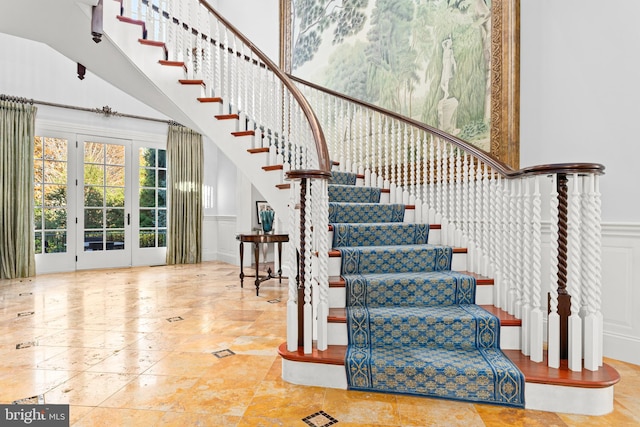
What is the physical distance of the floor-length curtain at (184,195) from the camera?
6836 millimetres

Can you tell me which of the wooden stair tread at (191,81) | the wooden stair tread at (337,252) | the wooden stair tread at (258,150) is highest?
the wooden stair tread at (191,81)

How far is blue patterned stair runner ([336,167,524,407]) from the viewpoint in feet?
6.43

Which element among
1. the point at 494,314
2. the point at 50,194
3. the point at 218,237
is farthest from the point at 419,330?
the point at 50,194

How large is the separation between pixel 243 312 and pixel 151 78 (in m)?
2.63

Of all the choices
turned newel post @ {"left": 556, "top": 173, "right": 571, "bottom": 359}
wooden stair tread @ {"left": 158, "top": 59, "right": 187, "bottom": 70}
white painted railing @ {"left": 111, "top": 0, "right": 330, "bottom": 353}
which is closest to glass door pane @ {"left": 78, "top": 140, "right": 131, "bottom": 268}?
white painted railing @ {"left": 111, "top": 0, "right": 330, "bottom": 353}

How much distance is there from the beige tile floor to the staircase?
167 mm

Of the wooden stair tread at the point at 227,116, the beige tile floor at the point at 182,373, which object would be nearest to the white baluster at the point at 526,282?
the beige tile floor at the point at 182,373

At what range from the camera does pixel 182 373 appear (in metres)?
2.27

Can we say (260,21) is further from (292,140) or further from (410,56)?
(292,140)

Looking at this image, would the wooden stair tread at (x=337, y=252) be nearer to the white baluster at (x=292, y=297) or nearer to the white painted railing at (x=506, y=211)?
the white painted railing at (x=506, y=211)

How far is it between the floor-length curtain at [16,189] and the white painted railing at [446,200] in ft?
9.19

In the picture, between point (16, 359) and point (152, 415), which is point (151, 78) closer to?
point (16, 359)

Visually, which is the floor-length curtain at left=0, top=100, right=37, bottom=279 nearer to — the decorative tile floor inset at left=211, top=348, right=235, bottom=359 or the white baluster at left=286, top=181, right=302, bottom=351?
the decorative tile floor inset at left=211, top=348, right=235, bottom=359

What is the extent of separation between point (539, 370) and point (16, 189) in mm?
6643
